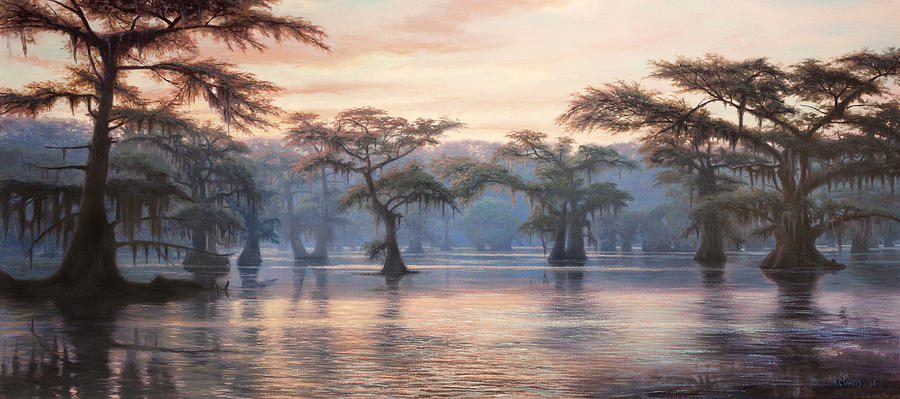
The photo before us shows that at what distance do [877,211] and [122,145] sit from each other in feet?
173

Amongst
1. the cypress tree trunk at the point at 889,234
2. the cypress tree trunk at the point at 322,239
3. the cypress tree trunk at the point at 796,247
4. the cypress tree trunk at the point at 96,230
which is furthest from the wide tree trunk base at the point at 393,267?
the cypress tree trunk at the point at 889,234

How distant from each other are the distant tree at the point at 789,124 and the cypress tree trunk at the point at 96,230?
2862 centimetres

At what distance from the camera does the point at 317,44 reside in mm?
31469

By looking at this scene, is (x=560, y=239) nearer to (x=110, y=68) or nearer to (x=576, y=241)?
(x=576, y=241)

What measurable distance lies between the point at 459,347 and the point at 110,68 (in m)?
20.2

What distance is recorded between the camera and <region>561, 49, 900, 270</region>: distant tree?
5209 centimetres

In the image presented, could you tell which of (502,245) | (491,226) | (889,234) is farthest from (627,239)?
(889,234)

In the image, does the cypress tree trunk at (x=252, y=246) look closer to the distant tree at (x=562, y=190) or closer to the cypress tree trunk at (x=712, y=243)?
the distant tree at (x=562, y=190)

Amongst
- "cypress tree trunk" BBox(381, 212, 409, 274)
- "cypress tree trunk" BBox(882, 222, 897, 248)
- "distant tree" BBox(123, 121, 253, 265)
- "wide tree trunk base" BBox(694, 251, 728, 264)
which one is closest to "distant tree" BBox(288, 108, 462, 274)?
"cypress tree trunk" BBox(381, 212, 409, 274)

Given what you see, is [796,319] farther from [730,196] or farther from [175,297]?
[730,196]

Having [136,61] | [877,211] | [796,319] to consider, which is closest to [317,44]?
[136,61]

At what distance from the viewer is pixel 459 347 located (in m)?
16.5

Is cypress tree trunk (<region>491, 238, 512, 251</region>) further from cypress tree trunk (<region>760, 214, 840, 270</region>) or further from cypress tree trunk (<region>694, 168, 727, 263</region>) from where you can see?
cypress tree trunk (<region>760, 214, 840, 270</region>)

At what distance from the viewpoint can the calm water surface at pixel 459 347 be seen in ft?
38.8
